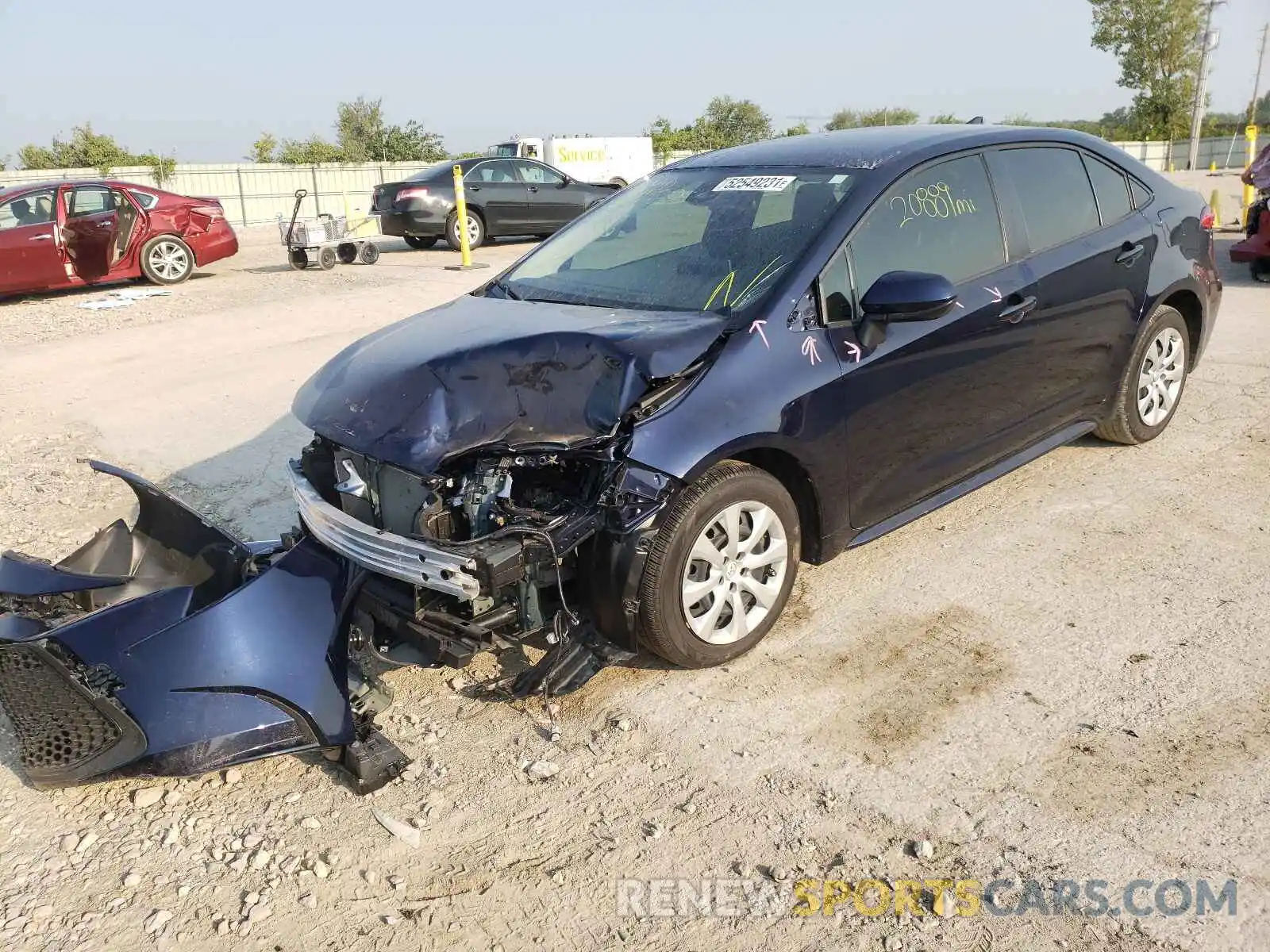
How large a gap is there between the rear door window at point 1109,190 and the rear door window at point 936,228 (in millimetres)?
941

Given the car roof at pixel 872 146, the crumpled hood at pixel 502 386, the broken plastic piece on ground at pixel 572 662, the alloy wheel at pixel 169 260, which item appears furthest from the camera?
the alloy wheel at pixel 169 260

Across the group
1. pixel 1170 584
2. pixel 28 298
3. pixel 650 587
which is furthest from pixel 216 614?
pixel 28 298

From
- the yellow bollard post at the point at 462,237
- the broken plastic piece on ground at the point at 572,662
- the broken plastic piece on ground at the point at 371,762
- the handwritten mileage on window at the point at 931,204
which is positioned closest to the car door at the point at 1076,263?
the handwritten mileage on window at the point at 931,204

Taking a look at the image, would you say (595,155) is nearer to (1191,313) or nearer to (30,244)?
(30,244)

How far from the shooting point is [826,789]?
2906 mm

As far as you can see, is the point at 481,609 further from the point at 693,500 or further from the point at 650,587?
the point at 693,500

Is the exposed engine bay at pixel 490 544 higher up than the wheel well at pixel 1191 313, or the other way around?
the wheel well at pixel 1191 313

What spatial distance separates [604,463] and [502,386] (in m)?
0.44

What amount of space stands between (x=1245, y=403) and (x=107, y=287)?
14.0 m

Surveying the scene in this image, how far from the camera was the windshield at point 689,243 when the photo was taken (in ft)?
12.3

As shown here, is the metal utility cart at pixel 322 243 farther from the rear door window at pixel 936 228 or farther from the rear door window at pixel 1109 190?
the rear door window at pixel 936 228

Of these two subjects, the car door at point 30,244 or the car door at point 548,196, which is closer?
the car door at point 30,244

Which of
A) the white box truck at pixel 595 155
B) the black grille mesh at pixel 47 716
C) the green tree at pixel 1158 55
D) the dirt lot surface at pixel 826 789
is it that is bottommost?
the dirt lot surface at pixel 826 789

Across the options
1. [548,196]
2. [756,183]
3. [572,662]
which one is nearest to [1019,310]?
[756,183]
